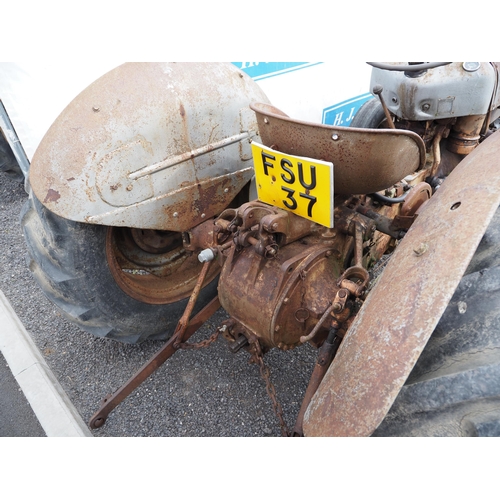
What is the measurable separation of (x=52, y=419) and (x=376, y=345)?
1536mm

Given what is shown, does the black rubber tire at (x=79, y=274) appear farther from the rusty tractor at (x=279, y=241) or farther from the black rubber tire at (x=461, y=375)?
the black rubber tire at (x=461, y=375)

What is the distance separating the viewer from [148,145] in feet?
4.88

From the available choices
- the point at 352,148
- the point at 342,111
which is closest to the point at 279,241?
the point at 352,148

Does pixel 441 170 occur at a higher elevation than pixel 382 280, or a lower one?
lower

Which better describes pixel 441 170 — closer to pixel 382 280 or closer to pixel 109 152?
pixel 382 280

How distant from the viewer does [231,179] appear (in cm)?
176

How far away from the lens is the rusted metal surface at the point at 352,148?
1226mm

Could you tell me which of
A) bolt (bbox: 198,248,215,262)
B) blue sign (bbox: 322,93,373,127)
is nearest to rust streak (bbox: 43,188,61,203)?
bolt (bbox: 198,248,215,262)

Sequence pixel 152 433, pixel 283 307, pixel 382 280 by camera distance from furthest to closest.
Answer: pixel 152 433, pixel 283 307, pixel 382 280

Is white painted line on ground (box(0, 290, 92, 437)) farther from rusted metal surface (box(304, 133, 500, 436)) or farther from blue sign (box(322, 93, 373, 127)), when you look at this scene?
blue sign (box(322, 93, 373, 127))

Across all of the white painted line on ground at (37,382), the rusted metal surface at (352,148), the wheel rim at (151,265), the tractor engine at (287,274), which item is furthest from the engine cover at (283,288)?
the white painted line on ground at (37,382)

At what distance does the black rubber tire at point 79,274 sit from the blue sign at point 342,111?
2.67 m

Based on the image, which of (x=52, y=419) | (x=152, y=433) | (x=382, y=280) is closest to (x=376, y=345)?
(x=382, y=280)

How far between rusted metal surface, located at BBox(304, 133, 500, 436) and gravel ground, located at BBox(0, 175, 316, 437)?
0.88 metres
